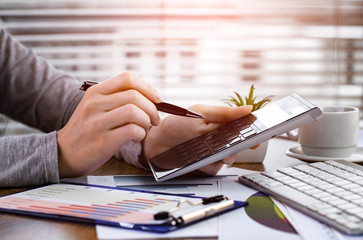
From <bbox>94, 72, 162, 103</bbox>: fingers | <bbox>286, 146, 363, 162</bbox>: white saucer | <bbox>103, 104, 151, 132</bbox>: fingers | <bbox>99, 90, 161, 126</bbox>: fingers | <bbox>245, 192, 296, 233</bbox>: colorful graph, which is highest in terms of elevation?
<bbox>94, 72, 162, 103</bbox>: fingers

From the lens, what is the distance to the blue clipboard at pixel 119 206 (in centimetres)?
46

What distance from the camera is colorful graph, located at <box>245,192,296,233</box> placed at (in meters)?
0.47

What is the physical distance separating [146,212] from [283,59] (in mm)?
1815

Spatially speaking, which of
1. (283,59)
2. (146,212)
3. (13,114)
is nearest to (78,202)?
(146,212)

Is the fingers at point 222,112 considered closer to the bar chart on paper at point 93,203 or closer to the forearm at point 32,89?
the bar chart on paper at point 93,203

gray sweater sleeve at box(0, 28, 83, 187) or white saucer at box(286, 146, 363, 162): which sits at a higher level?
gray sweater sleeve at box(0, 28, 83, 187)

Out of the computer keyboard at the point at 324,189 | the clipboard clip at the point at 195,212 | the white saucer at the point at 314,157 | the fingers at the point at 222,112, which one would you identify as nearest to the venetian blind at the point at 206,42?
the white saucer at the point at 314,157

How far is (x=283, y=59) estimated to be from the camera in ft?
7.13

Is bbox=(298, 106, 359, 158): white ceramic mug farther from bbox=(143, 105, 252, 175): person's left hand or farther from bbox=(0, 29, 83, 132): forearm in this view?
bbox=(0, 29, 83, 132): forearm

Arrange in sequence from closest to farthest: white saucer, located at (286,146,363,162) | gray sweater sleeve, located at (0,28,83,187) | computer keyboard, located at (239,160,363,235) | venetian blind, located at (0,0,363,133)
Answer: computer keyboard, located at (239,160,363,235), white saucer, located at (286,146,363,162), gray sweater sleeve, located at (0,28,83,187), venetian blind, located at (0,0,363,133)

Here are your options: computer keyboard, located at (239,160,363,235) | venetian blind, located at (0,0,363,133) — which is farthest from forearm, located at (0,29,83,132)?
venetian blind, located at (0,0,363,133)

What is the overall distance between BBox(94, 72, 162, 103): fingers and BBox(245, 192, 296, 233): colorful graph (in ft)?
0.74

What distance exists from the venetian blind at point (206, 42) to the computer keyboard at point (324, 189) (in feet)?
4.95

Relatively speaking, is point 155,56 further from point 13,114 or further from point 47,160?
point 47,160
